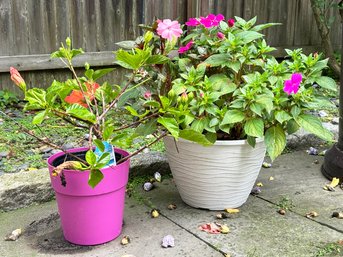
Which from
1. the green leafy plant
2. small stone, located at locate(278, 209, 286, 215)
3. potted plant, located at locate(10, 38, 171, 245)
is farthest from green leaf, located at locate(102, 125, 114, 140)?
the green leafy plant

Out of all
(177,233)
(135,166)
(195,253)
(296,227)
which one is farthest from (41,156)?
(296,227)

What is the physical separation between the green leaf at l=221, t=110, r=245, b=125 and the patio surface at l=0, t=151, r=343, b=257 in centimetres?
46

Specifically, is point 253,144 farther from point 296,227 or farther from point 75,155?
point 75,155

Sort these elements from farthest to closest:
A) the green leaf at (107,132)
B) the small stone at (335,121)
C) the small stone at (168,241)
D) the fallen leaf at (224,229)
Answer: the small stone at (335,121) → the fallen leaf at (224,229) → the small stone at (168,241) → the green leaf at (107,132)

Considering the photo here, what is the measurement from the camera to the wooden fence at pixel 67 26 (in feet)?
13.0

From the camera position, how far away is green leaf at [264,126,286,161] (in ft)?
6.79

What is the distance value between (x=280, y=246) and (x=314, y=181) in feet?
2.87

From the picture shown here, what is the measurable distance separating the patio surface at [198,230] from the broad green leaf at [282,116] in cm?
47

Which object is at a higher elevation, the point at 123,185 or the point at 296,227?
the point at 123,185

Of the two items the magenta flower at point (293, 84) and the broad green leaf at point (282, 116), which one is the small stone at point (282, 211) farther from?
the magenta flower at point (293, 84)

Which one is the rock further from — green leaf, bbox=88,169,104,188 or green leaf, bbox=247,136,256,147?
green leaf, bbox=88,169,104,188

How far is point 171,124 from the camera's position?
184 cm

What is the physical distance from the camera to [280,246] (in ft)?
6.27

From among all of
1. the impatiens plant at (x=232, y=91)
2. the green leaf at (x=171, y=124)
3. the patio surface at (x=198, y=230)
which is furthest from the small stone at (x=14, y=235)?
the green leaf at (x=171, y=124)
